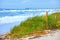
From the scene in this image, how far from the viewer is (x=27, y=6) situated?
1.59m

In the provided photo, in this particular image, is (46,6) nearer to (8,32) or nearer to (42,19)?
(42,19)

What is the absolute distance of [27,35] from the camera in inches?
60.4

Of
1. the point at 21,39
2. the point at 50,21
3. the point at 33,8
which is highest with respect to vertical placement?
the point at 33,8

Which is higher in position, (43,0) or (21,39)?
(43,0)

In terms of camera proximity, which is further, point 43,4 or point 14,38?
point 43,4

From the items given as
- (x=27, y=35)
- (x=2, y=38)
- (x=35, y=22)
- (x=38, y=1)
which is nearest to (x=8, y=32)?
(x=2, y=38)

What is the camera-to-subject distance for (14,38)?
1519mm

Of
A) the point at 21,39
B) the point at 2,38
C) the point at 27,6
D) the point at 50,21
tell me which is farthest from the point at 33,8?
the point at 2,38

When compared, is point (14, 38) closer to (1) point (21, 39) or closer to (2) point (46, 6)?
(1) point (21, 39)

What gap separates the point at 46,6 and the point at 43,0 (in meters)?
0.08

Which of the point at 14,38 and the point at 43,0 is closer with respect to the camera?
the point at 14,38

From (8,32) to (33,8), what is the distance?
41cm

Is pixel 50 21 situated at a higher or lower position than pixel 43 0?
lower

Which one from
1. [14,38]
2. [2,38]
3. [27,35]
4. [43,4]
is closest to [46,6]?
→ [43,4]
